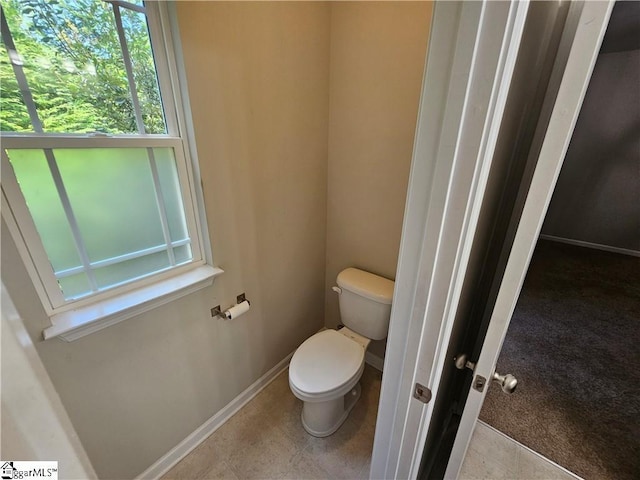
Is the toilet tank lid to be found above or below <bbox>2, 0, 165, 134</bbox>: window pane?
below

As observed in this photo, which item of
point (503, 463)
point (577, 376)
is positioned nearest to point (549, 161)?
point (503, 463)

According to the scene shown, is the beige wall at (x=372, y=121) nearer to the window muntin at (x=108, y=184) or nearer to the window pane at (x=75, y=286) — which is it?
the window muntin at (x=108, y=184)

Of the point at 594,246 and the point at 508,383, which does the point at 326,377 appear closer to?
the point at 508,383

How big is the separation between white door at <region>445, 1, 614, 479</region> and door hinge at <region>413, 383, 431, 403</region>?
150 mm

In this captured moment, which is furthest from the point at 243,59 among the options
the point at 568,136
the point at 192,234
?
the point at 568,136

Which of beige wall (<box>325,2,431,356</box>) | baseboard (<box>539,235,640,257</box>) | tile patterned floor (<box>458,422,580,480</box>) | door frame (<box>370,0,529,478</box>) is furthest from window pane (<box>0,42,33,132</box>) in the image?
baseboard (<box>539,235,640,257</box>)

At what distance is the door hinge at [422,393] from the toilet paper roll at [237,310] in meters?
0.92

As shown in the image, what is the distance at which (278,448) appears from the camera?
1.41 meters

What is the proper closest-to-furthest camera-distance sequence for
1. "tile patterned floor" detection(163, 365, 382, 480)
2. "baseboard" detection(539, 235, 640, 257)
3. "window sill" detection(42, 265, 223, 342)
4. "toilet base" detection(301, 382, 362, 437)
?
"window sill" detection(42, 265, 223, 342) < "tile patterned floor" detection(163, 365, 382, 480) < "toilet base" detection(301, 382, 362, 437) < "baseboard" detection(539, 235, 640, 257)

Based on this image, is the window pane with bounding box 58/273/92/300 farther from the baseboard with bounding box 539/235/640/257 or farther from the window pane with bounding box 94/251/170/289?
the baseboard with bounding box 539/235/640/257

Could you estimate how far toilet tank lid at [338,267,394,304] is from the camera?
58.8 inches

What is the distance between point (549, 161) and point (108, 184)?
1285 millimetres

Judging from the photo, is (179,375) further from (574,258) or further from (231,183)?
(574,258)

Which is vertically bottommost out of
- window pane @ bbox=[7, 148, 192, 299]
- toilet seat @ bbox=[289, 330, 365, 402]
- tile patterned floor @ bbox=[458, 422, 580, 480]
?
tile patterned floor @ bbox=[458, 422, 580, 480]
